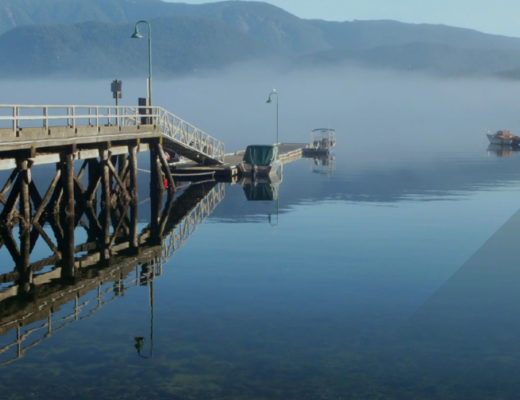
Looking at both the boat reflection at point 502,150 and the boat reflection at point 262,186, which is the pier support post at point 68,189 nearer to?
the boat reflection at point 262,186

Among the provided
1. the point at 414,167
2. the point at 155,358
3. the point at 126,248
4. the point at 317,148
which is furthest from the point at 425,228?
the point at 317,148

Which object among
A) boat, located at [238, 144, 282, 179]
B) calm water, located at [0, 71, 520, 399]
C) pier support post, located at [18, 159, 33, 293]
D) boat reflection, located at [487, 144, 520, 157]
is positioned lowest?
calm water, located at [0, 71, 520, 399]

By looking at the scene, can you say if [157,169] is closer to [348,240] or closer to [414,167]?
[348,240]

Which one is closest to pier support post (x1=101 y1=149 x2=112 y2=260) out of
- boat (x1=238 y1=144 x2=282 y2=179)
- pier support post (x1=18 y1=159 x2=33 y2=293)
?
pier support post (x1=18 y1=159 x2=33 y2=293)

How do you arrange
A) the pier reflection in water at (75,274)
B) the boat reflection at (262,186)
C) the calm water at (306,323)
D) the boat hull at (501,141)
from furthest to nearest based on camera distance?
1. the boat hull at (501,141)
2. the boat reflection at (262,186)
3. the pier reflection in water at (75,274)
4. the calm water at (306,323)

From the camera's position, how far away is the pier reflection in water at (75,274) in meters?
19.8

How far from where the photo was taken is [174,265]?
27.9 metres

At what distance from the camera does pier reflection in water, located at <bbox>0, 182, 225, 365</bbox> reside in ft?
65.1

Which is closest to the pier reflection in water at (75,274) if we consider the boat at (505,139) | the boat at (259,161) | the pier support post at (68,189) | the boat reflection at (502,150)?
the pier support post at (68,189)

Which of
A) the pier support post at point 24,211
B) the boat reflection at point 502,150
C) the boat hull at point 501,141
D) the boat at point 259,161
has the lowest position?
the pier support post at point 24,211

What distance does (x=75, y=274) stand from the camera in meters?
26.0

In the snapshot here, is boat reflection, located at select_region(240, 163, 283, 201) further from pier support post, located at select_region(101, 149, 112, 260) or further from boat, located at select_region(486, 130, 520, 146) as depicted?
boat, located at select_region(486, 130, 520, 146)

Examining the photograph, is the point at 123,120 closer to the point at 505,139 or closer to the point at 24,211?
the point at 24,211

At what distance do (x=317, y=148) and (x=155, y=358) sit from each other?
77940mm
